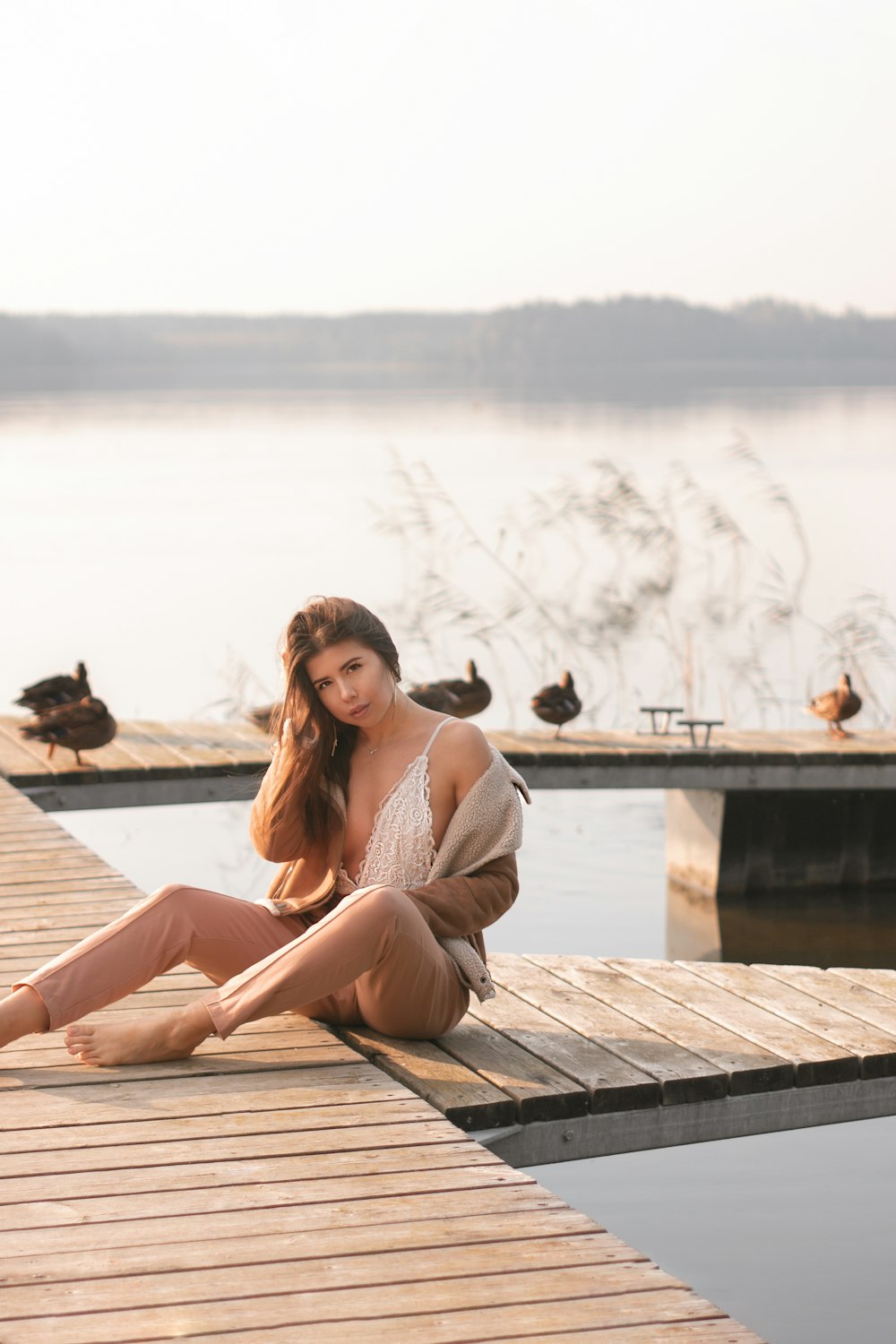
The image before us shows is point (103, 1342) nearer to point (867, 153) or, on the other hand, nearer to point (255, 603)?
point (255, 603)

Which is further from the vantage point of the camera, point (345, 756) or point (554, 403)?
point (554, 403)

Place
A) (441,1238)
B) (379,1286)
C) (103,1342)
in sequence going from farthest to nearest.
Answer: (441,1238) < (379,1286) < (103,1342)

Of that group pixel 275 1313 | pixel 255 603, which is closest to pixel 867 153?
pixel 255 603

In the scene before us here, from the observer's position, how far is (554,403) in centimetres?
4234

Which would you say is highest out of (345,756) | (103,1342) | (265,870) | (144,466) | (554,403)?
(554,403)

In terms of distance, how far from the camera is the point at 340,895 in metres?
3.49

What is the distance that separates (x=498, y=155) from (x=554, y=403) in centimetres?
1691

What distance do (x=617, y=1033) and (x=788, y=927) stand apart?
A: 12.4 ft

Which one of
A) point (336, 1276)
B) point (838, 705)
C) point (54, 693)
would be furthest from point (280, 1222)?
point (838, 705)

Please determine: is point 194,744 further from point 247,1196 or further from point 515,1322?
point 515,1322

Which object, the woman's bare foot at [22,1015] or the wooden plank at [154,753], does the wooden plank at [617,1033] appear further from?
the wooden plank at [154,753]

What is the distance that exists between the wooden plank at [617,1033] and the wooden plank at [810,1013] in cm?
39

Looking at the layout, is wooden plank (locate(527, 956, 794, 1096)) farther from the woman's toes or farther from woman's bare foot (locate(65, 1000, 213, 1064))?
the woman's toes

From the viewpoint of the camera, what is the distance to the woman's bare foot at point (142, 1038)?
319 centimetres
